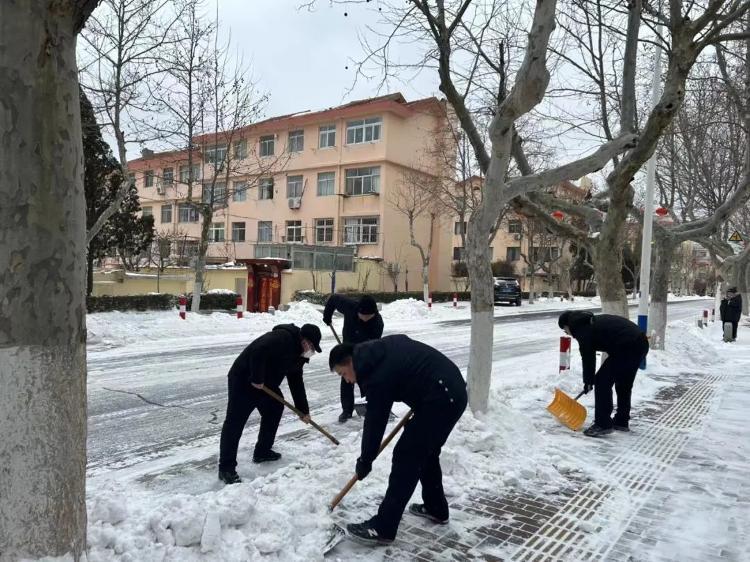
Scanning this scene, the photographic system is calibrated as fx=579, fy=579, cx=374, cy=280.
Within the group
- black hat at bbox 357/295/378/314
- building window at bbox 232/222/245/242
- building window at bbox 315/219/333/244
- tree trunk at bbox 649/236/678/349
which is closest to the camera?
black hat at bbox 357/295/378/314

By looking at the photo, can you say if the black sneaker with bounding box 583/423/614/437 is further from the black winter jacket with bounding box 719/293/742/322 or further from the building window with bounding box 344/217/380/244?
the building window with bounding box 344/217/380/244

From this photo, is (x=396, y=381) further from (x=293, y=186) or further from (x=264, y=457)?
(x=293, y=186)

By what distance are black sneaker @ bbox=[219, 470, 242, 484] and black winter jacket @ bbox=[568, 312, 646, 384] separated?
153 inches

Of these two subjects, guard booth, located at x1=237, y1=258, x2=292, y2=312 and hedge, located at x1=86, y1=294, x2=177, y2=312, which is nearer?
hedge, located at x1=86, y1=294, x2=177, y2=312

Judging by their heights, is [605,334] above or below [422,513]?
above

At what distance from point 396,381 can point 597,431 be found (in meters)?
3.80

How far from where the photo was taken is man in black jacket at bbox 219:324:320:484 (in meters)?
4.58

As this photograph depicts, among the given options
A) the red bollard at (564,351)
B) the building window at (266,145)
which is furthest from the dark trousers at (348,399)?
the building window at (266,145)

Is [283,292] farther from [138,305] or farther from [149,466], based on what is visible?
[149,466]

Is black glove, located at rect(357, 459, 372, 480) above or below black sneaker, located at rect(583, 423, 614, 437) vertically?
above

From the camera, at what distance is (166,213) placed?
44.1 meters

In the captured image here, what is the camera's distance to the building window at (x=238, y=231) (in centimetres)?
3919

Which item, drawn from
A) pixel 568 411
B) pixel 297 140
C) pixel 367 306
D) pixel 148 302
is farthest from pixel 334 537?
pixel 297 140

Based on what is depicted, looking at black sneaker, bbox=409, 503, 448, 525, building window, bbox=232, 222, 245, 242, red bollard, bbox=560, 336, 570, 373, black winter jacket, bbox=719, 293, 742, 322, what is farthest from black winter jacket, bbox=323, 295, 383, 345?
building window, bbox=232, 222, 245, 242
